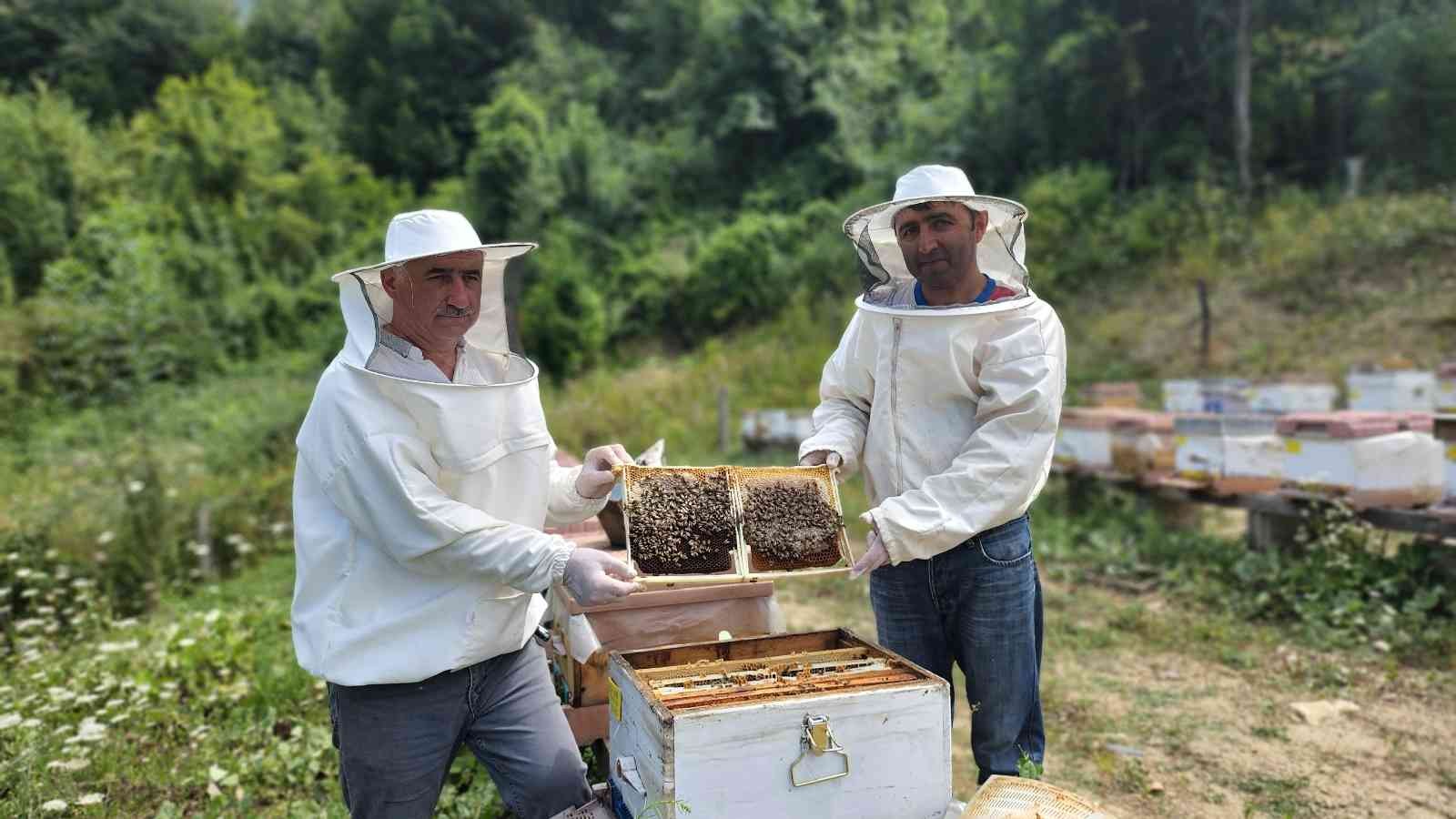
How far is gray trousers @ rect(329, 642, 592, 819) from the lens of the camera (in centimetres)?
238

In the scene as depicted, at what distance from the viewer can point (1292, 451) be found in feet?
20.1

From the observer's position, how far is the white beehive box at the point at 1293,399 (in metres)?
8.94

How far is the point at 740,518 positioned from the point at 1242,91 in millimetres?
21530

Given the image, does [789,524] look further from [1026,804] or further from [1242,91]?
[1242,91]

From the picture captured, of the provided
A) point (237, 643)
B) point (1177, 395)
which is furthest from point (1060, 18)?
point (237, 643)

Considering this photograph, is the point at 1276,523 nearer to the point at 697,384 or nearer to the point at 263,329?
the point at 697,384

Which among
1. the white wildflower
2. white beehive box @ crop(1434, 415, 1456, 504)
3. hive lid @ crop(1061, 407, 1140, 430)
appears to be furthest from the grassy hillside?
the white wildflower

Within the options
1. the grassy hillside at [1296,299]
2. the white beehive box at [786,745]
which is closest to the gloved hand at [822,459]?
the white beehive box at [786,745]

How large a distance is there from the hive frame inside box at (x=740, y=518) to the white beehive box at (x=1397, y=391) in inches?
323

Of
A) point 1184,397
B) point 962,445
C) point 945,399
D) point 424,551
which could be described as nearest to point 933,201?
point 945,399

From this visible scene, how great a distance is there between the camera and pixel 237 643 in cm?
526

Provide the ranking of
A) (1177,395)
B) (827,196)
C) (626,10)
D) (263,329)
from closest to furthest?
(1177,395), (263,329), (827,196), (626,10)

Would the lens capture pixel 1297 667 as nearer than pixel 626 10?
Yes

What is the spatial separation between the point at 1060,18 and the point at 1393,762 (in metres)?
21.0
